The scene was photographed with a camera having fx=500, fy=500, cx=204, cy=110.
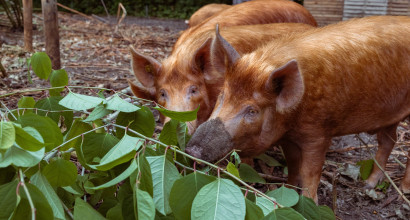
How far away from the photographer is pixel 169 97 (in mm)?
3277

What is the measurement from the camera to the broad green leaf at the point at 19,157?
4.61 feet

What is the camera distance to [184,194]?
1.54 m

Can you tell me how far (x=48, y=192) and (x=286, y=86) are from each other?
4.39 ft

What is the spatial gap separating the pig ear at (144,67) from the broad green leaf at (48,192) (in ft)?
6.24

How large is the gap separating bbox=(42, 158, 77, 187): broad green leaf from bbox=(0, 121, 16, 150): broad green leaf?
325 mm

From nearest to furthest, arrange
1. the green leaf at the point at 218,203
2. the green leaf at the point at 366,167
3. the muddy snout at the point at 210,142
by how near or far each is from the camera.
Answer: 1. the green leaf at the point at 218,203
2. the muddy snout at the point at 210,142
3. the green leaf at the point at 366,167

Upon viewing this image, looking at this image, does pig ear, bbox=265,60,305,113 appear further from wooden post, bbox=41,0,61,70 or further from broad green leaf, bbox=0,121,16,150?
wooden post, bbox=41,0,61,70

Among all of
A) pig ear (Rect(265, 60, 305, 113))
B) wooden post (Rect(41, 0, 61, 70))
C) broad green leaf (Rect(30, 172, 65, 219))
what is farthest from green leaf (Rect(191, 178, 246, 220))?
wooden post (Rect(41, 0, 61, 70))

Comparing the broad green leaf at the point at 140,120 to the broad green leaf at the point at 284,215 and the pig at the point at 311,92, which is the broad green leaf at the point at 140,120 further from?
the broad green leaf at the point at 284,215

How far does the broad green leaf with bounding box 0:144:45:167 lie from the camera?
1404 millimetres

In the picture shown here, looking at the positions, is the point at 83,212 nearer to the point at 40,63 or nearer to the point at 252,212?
the point at 252,212

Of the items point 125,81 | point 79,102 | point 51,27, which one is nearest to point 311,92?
point 79,102

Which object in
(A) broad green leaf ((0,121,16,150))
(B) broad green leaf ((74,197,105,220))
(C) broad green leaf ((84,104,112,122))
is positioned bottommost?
(B) broad green leaf ((74,197,105,220))

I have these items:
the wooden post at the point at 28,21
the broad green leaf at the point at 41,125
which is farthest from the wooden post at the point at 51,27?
the broad green leaf at the point at 41,125
